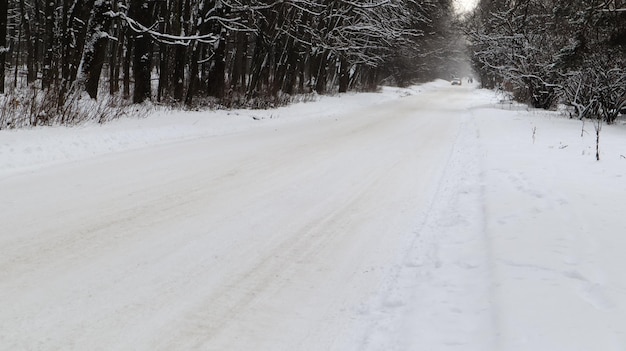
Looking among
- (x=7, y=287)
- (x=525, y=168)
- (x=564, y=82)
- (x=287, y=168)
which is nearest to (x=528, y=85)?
(x=564, y=82)

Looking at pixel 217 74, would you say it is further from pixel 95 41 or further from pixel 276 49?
pixel 276 49

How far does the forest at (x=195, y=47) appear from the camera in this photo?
12.3 m

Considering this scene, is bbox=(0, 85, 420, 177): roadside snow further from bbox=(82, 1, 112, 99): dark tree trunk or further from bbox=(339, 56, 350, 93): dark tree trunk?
bbox=(339, 56, 350, 93): dark tree trunk

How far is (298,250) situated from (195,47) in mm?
15721

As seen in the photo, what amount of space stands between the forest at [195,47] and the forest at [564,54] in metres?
5.91

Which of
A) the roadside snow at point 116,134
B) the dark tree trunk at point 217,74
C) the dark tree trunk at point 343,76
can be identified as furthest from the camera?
the dark tree trunk at point 343,76

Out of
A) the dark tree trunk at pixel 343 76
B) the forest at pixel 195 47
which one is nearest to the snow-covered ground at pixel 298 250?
the forest at pixel 195 47

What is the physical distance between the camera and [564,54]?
1736 cm

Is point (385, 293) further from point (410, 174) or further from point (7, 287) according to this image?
point (410, 174)

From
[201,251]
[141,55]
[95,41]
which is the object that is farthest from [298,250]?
[141,55]

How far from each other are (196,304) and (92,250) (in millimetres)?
1449

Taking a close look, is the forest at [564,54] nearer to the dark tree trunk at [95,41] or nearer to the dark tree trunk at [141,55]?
the dark tree trunk at [141,55]

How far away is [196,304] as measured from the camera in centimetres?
355

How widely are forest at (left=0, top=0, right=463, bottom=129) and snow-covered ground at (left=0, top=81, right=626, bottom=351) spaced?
14.6 feet
